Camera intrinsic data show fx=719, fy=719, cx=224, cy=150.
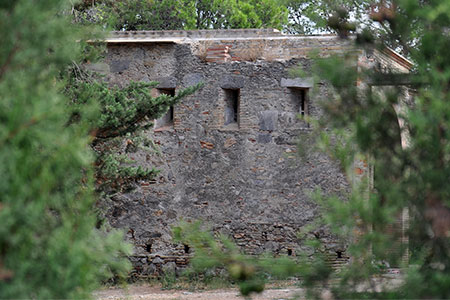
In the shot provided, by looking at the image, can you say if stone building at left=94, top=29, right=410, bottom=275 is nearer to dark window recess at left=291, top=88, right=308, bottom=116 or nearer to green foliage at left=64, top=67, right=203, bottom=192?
dark window recess at left=291, top=88, right=308, bottom=116

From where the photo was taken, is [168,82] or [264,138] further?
[168,82]

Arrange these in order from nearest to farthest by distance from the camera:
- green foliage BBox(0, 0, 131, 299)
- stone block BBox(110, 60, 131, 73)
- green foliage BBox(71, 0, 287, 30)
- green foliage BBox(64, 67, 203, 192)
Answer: green foliage BBox(0, 0, 131, 299) < green foliage BBox(64, 67, 203, 192) < stone block BBox(110, 60, 131, 73) < green foliage BBox(71, 0, 287, 30)

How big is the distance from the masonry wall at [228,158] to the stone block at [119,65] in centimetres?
2

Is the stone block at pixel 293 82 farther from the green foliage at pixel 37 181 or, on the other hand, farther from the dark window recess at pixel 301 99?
the green foliage at pixel 37 181

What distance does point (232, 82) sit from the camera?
1057cm

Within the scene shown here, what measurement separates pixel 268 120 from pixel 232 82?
77cm

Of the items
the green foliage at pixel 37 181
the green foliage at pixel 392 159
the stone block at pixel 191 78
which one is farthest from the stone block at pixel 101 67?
the green foliage at pixel 37 181

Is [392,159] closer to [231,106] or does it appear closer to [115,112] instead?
[115,112]

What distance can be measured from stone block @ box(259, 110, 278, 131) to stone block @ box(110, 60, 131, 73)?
86.3 inches

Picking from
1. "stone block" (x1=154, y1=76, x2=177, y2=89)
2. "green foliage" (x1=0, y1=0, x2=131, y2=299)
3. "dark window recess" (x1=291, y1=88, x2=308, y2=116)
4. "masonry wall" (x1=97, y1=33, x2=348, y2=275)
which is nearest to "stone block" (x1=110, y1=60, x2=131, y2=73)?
"masonry wall" (x1=97, y1=33, x2=348, y2=275)

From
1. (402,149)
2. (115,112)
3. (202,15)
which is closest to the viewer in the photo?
(402,149)

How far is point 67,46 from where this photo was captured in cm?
381

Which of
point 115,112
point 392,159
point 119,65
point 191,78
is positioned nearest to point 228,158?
point 191,78

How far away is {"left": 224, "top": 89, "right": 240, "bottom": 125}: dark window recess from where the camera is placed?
10719 millimetres
